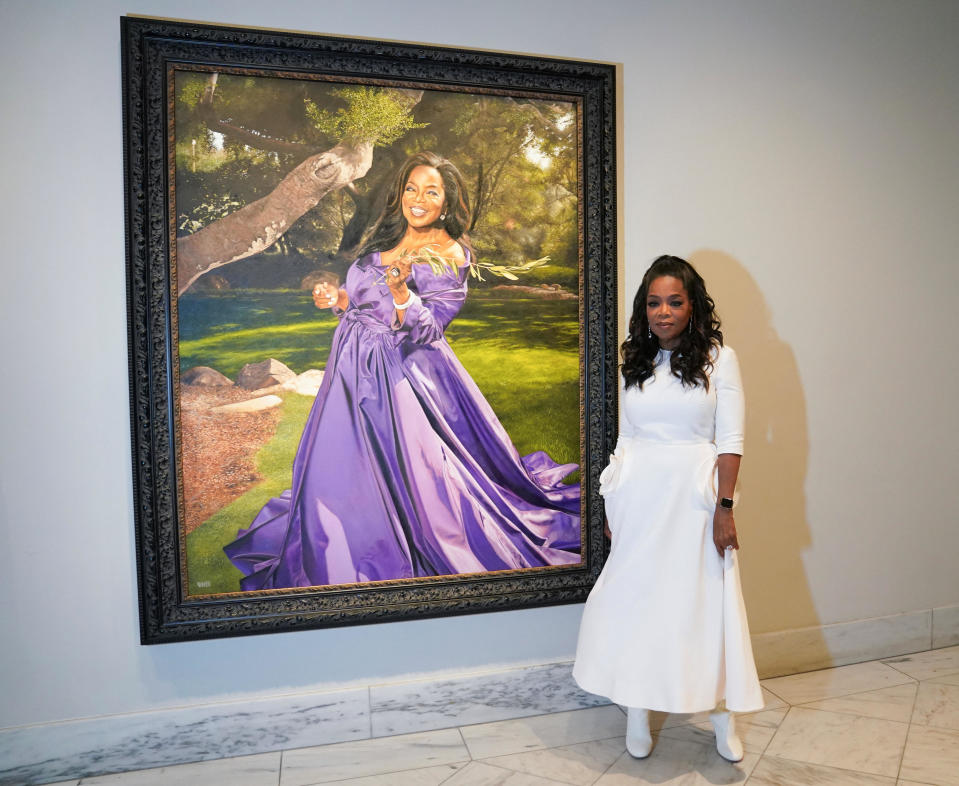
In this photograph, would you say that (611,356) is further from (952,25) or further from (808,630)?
(952,25)

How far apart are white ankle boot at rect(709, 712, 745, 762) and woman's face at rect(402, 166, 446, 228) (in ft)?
5.99

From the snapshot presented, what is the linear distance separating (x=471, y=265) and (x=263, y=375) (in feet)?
2.52

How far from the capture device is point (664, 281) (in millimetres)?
2027

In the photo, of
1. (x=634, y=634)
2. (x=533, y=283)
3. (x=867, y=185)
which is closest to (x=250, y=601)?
(x=634, y=634)

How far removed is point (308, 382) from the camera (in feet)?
6.99

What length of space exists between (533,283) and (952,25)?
2164 millimetres

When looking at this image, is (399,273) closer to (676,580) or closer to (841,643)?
(676,580)

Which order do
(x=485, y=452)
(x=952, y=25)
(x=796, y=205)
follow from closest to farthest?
1. (x=485, y=452)
2. (x=796, y=205)
3. (x=952, y=25)

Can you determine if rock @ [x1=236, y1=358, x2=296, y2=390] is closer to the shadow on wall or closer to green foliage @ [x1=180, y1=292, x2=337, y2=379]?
green foliage @ [x1=180, y1=292, x2=337, y2=379]

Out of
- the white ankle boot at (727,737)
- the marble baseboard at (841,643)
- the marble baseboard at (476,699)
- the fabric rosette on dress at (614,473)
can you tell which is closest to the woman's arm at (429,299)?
the fabric rosette on dress at (614,473)

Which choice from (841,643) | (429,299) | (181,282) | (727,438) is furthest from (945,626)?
(181,282)

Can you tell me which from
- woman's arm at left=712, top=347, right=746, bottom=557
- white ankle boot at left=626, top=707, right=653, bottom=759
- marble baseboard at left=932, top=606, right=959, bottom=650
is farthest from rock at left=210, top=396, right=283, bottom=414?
marble baseboard at left=932, top=606, right=959, bottom=650

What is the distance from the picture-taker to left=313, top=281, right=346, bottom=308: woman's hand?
212 cm

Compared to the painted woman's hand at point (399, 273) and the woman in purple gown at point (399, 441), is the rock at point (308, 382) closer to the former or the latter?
the woman in purple gown at point (399, 441)
